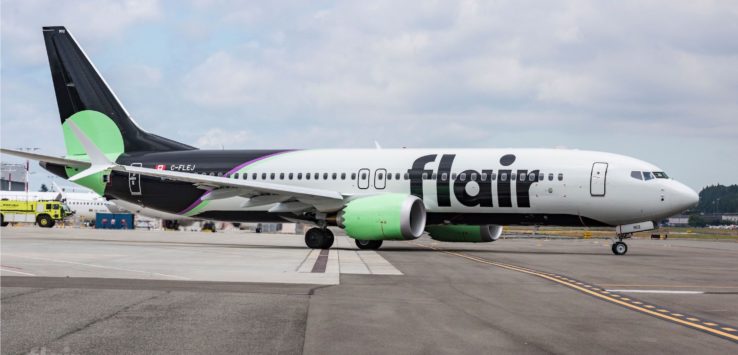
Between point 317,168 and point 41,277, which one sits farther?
point 317,168

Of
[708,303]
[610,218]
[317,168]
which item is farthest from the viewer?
[317,168]

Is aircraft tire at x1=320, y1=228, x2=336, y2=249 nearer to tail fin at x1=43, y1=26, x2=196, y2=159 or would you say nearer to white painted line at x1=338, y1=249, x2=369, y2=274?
white painted line at x1=338, y1=249, x2=369, y2=274

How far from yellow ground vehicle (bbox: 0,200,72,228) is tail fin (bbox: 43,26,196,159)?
39.3 meters

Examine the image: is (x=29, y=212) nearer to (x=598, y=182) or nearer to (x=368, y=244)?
(x=368, y=244)

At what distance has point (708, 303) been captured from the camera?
1323cm

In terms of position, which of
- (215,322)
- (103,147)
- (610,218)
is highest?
(103,147)

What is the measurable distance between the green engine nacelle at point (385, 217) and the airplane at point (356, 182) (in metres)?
0.04

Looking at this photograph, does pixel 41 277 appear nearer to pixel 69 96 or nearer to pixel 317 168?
pixel 317 168

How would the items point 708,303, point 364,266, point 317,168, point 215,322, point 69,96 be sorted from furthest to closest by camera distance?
point 69,96 < point 317,168 < point 364,266 < point 708,303 < point 215,322

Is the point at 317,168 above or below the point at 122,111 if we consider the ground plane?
below

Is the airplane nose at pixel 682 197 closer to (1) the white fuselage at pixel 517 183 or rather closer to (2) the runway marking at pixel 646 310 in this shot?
(1) the white fuselage at pixel 517 183

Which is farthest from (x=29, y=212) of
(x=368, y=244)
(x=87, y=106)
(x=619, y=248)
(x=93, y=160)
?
(x=619, y=248)

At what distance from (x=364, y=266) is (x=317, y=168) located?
42.2 feet

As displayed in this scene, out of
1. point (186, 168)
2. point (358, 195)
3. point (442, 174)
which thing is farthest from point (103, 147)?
point (442, 174)
